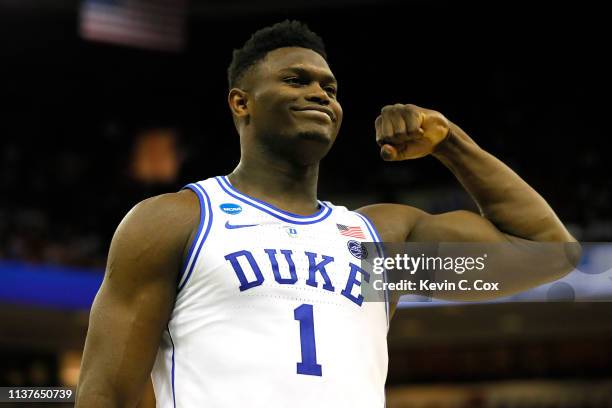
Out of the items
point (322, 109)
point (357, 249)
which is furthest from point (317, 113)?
point (357, 249)

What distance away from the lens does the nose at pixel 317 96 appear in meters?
3.28

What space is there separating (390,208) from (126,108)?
1525 centimetres

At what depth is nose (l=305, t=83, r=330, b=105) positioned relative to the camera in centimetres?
328

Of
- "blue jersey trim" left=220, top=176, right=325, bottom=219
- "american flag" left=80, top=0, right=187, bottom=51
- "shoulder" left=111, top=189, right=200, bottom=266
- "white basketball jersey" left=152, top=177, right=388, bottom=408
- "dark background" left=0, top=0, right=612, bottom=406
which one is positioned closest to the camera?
"white basketball jersey" left=152, top=177, right=388, bottom=408

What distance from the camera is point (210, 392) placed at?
9.48 ft

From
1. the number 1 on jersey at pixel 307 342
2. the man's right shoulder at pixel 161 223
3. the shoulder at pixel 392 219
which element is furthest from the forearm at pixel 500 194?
the man's right shoulder at pixel 161 223

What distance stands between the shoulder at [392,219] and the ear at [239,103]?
1.85 feet

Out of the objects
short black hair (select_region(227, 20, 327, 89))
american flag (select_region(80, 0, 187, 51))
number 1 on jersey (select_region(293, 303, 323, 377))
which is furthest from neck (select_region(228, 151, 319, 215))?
american flag (select_region(80, 0, 187, 51))

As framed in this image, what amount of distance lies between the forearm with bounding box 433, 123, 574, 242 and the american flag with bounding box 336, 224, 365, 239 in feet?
1.42

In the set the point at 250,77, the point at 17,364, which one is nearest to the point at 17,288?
the point at 17,364

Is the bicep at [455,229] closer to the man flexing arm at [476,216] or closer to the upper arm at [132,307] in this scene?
the man flexing arm at [476,216]

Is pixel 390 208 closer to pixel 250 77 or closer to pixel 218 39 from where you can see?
pixel 250 77

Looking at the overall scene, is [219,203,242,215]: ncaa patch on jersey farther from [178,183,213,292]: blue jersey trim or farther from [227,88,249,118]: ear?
[227,88,249,118]: ear

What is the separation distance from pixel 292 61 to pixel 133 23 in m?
9.59
